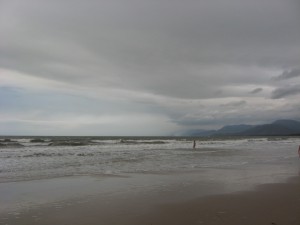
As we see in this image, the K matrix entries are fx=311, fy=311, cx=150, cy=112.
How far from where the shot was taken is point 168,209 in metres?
7.74

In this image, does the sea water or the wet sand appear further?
the sea water

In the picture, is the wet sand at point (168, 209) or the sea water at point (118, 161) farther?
the sea water at point (118, 161)

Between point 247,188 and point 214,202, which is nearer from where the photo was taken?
point 214,202

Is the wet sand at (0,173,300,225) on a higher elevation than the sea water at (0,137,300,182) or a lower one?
lower

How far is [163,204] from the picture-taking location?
327 inches

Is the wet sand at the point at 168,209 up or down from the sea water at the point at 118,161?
down

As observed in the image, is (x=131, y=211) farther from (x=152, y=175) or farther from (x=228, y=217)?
(x=152, y=175)

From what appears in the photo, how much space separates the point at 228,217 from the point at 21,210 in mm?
4991

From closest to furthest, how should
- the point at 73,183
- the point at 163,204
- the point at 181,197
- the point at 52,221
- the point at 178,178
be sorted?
the point at 52,221 → the point at 163,204 → the point at 181,197 → the point at 73,183 → the point at 178,178

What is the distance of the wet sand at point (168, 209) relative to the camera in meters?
6.74

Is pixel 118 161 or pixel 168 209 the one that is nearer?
pixel 168 209

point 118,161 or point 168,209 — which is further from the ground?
point 118,161

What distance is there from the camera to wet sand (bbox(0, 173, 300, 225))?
6742 millimetres

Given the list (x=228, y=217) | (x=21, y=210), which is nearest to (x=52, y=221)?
(x=21, y=210)
